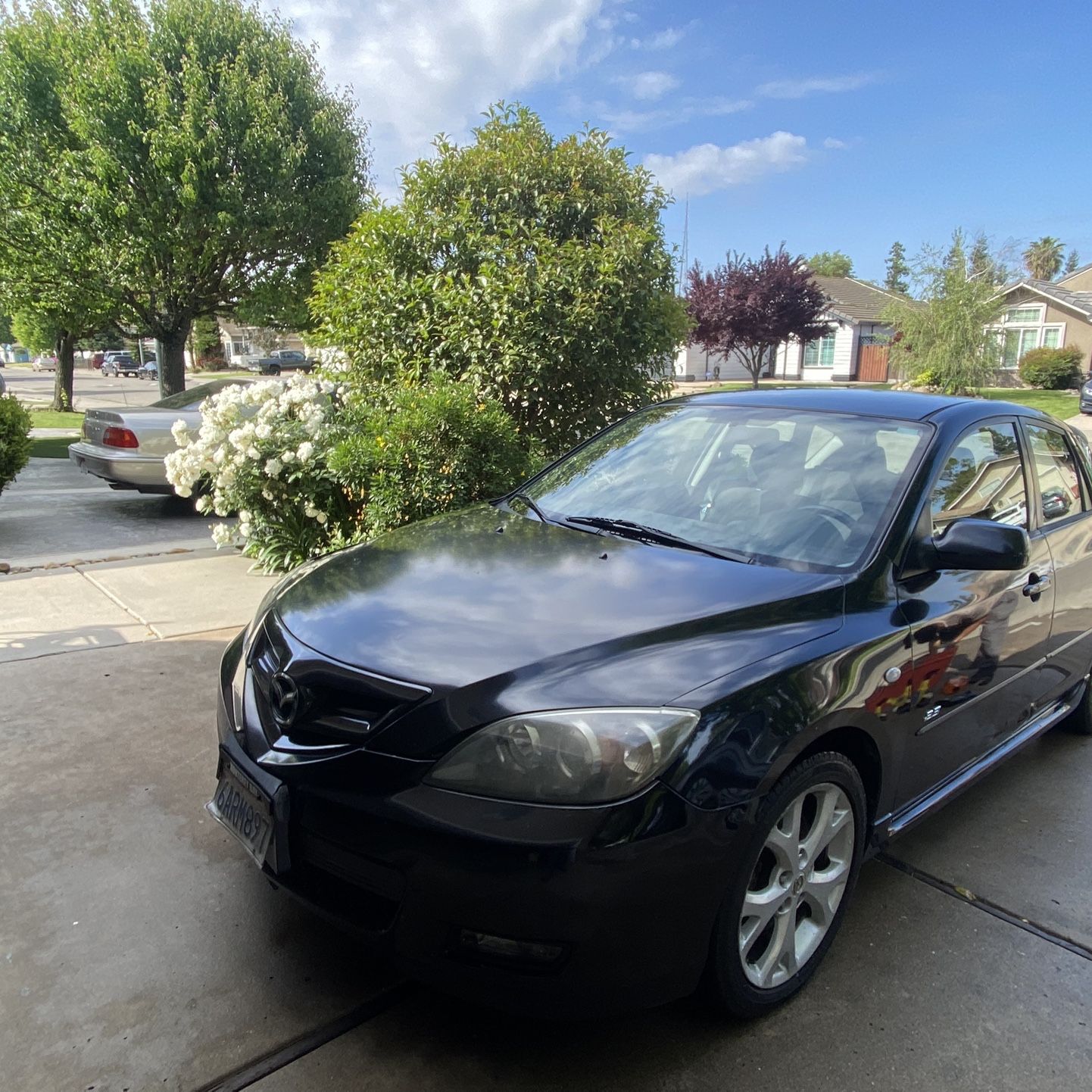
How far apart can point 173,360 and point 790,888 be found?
59.5ft

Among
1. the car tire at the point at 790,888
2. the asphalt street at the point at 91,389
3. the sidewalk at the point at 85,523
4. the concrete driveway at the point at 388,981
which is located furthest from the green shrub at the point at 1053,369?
the car tire at the point at 790,888

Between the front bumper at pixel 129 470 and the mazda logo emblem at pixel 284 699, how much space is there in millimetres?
7590

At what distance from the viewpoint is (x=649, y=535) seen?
3004 millimetres

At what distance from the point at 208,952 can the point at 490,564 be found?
1381mm

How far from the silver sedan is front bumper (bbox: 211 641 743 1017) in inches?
314

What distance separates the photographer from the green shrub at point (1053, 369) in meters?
31.8

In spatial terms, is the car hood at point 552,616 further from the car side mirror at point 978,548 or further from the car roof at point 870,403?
the car roof at point 870,403

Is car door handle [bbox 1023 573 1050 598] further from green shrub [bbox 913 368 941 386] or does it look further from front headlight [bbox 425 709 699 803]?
green shrub [bbox 913 368 941 386]

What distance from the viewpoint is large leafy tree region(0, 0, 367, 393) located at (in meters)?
14.1

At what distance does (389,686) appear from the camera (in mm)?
2096

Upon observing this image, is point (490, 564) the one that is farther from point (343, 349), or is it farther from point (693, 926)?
point (343, 349)

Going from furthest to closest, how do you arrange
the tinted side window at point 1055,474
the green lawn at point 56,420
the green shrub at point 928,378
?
the green shrub at point 928,378 → the green lawn at point 56,420 → the tinted side window at point 1055,474

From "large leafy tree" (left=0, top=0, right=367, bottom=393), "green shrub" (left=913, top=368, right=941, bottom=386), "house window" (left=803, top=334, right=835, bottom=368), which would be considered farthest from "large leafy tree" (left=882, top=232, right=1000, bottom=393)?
"large leafy tree" (left=0, top=0, right=367, bottom=393)

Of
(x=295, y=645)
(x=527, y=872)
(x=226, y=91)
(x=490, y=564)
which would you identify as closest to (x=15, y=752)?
(x=295, y=645)
